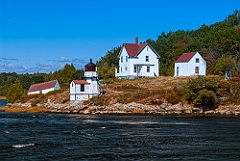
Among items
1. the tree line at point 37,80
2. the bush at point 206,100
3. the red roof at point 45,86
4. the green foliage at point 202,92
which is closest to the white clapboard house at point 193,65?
the green foliage at point 202,92

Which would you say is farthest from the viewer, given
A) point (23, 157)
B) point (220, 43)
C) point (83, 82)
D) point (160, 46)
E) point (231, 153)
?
point (160, 46)

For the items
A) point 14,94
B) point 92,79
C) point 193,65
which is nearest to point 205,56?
point 193,65

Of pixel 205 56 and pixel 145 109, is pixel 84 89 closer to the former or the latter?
pixel 145 109

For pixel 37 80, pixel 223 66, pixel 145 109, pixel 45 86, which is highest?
pixel 223 66

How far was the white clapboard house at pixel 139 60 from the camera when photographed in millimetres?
70812

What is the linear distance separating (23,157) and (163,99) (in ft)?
112

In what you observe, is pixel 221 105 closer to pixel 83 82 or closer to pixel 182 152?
pixel 83 82

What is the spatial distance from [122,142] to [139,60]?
45666mm

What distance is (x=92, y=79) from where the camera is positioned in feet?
194

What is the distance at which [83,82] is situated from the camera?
59.1 metres

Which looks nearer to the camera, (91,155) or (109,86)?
(91,155)

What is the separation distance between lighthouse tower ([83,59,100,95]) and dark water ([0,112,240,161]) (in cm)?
2290

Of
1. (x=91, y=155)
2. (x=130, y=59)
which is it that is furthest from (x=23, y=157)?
(x=130, y=59)

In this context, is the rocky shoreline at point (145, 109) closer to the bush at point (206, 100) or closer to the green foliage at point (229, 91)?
the bush at point (206, 100)
